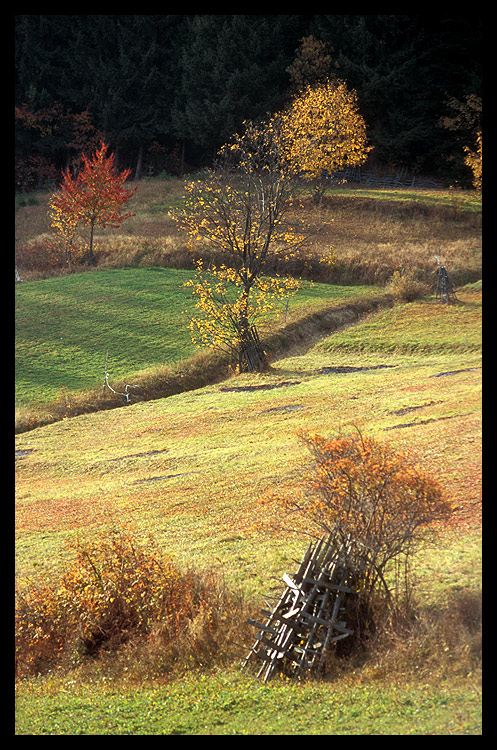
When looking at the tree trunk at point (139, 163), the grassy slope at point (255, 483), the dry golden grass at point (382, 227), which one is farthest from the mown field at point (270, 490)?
the tree trunk at point (139, 163)

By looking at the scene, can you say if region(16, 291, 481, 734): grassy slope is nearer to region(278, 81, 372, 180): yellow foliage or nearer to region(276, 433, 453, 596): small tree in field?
region(276, 433, 453, 596): small tree in field

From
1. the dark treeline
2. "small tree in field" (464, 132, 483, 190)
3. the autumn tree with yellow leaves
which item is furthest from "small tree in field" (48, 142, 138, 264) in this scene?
"small tree in field" (464, 132, 483, 190)

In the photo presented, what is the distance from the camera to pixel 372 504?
8.97 metres

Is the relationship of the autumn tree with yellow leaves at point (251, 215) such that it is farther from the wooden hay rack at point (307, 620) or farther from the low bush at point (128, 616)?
the wooden hay rack at point (307, 620)

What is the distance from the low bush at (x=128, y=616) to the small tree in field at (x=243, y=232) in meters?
9.31

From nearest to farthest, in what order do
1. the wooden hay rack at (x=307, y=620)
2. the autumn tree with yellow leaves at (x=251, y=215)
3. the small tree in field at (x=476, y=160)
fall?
the wooden hay rack at (x=307, y=620) → the small tree in field at (x=476, y=160) → the autumn tree with yellow leaves at (x=251, y=215)

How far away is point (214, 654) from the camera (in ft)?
28.9

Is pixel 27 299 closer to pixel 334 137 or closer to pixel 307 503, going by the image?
pixel 334 137

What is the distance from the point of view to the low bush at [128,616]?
8859mm

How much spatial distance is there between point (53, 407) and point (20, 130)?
6.98m

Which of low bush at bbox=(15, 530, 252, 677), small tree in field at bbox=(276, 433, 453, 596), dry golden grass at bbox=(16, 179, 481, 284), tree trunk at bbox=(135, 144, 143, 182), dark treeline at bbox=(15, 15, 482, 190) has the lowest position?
low bush at bbox=(15, 530, 252, 677)

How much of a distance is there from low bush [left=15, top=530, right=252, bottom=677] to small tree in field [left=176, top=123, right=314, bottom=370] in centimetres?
931

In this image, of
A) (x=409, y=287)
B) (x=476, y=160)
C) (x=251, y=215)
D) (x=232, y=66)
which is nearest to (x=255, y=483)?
(x=409, y=287)

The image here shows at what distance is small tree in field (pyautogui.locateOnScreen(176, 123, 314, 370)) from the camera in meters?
18.7
